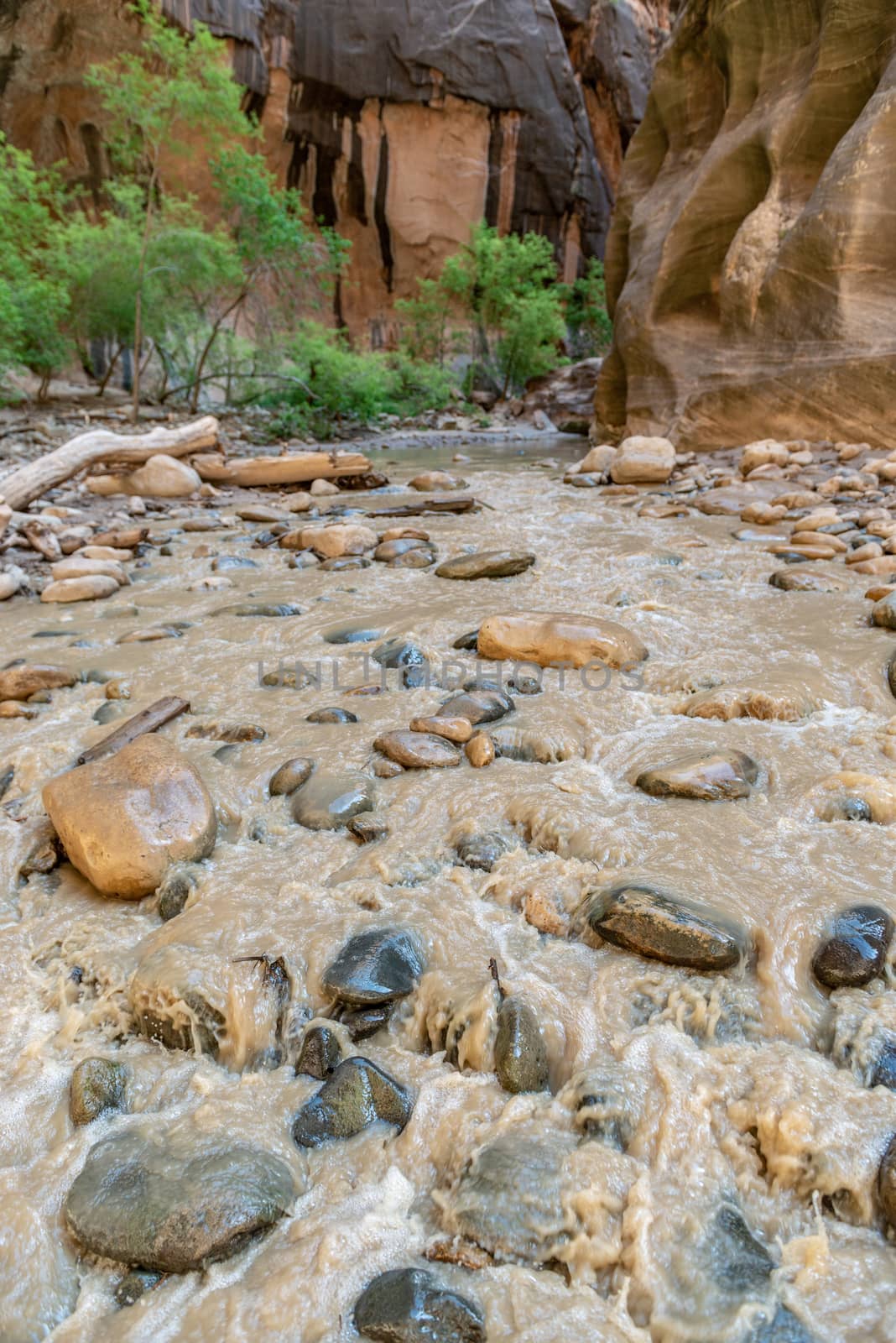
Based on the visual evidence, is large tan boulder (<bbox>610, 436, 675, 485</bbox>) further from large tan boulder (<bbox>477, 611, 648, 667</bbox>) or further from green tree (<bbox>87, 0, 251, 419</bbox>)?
green tree (<bbox>87, 0, 251, 419</bbox>)

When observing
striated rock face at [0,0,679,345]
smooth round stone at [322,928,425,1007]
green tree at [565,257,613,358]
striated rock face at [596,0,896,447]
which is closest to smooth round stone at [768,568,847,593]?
smooth round stone at [322,928,425,1007]

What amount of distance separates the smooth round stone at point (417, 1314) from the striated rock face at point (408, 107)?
25930 millimetres

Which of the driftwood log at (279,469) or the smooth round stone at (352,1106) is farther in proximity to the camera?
the driftwood log at (279,469)

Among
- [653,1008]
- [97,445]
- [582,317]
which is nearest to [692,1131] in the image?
[653,1008]

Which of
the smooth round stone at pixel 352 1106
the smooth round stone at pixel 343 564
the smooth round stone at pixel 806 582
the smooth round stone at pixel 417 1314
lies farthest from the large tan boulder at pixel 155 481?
the smooth round stone at pixel 417 1314

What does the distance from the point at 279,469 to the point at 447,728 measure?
A: 7.40 metres

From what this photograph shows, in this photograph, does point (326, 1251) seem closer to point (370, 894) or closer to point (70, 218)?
Result: point (370, 894)

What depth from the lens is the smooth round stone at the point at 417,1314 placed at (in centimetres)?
108

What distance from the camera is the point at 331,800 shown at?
238 centimetres

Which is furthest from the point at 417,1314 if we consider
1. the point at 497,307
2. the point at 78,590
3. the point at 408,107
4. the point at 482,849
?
the point at 408,107

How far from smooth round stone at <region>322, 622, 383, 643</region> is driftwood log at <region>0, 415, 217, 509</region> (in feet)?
15.4

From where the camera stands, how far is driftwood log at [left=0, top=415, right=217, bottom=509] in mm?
7043

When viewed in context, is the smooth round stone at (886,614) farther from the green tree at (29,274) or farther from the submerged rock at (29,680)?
the green tree at (29,274)

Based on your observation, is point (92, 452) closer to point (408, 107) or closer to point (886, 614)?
point (886, 614)
